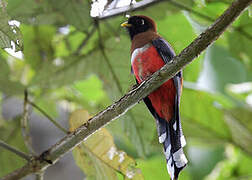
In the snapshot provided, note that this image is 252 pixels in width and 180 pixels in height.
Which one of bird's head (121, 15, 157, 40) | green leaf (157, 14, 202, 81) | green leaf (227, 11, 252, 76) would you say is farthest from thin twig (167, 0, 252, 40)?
bird's head (121, 15, 157, 40)

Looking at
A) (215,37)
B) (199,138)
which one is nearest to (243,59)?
(199,138)

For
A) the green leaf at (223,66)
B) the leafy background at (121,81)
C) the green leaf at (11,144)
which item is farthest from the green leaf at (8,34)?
the green leaf at (223,66)

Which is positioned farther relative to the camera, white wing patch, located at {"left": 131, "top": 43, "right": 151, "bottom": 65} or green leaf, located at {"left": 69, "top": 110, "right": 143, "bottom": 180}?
green leaf, located at {"left": 69, "top": 110, "right": 143, "bottom": 180}

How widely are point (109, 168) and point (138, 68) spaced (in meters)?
0.35

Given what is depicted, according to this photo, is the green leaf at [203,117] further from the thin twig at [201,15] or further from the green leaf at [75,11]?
the green leaf at [75,11]

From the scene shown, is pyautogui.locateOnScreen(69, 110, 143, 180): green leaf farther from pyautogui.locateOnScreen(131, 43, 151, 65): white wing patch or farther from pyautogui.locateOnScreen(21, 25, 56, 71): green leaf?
pyautogui.locateOnScreen(21, 25, 56, 71): green leaf

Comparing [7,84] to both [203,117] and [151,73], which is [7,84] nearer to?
[151,73]

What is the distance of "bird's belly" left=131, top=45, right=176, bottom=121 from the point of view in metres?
1.04

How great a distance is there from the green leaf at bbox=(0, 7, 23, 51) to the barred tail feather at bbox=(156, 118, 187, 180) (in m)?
0.38

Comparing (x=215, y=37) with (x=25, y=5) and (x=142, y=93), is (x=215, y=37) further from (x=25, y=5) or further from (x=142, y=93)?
(x=25, y=5)

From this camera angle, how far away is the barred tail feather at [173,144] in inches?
32.2

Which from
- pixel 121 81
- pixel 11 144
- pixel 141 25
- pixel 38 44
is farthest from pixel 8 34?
pixel 38 44

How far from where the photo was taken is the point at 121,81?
143 cm

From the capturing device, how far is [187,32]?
1.58 m
